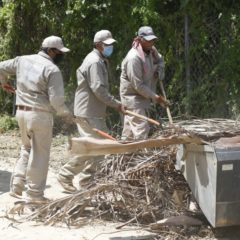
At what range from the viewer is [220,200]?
5340 millimetres

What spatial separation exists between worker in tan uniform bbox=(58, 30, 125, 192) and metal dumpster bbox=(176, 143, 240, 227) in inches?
78.2

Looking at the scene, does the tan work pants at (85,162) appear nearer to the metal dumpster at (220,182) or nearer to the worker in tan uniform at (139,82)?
the worker in tan uniform at (139,82)

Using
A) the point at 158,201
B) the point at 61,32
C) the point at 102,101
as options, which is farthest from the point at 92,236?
the point at 61,32

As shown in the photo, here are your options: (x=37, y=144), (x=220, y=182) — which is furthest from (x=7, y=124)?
(x=220, y=182)

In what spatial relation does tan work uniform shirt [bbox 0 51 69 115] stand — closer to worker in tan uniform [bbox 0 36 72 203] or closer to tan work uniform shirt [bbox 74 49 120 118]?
worker in tan uniform [bbox 0 36 72 203]

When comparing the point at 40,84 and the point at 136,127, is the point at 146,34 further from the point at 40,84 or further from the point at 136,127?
the point at 40,84

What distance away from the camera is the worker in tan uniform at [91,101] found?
7232 millimetres

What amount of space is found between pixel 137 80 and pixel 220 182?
2555 millimetres

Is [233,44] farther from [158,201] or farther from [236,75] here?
[158,201]

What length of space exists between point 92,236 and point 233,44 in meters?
5.08

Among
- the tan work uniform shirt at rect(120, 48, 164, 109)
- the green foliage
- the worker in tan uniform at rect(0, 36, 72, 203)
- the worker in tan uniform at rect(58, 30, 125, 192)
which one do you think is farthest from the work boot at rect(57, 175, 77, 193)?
the green foliage

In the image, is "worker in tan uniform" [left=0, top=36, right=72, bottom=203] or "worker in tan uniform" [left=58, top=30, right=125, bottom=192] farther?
"worker in tan uniform" [left=58, top=30, right=125, bottom=192]

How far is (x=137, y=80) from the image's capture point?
754 centimetres

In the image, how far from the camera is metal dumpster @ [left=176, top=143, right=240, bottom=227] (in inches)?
208
